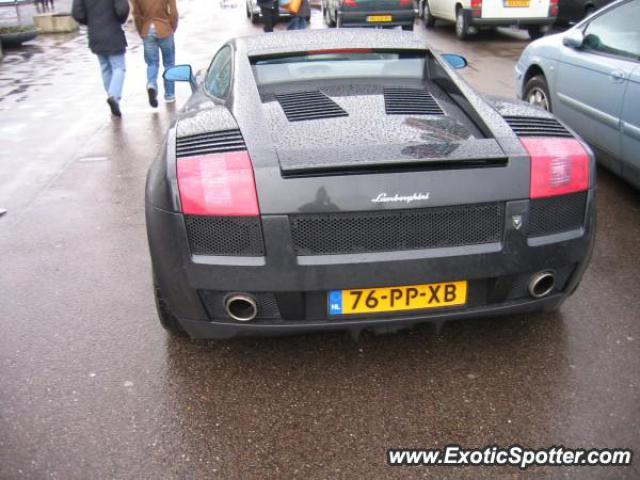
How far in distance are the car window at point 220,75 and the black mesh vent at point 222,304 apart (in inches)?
50.6

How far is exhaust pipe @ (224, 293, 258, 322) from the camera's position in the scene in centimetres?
255

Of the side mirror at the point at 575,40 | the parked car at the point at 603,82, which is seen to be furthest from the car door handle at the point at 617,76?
the side mirror at the point at 575,40

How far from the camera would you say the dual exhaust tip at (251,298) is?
256cm

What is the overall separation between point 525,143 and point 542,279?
56 cm

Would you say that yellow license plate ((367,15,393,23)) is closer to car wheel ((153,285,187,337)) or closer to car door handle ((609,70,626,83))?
car door handle ((609,70,626,83))

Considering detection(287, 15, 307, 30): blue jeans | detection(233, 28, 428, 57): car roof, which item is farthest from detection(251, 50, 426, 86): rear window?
detection(287, 15, 307, 30): blue jeans

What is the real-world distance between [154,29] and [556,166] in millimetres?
7286

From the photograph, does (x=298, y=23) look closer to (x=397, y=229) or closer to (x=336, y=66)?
(x=336, y=66)

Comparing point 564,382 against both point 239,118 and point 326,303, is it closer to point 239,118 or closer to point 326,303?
point 326,303

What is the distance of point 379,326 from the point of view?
105 inches

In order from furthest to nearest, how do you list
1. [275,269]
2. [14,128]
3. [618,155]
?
[14,128] → [618,155] → [275,269]

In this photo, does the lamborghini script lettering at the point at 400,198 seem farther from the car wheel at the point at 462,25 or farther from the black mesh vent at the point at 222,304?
the car wheel at the point at 462,25

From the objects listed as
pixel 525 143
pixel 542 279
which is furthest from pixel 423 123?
pixel 542 279

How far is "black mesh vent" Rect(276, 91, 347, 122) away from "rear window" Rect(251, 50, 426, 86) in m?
0.29
